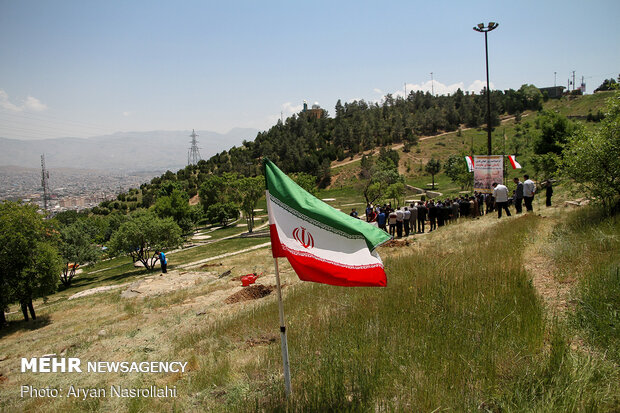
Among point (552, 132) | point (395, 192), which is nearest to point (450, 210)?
point (395, 192)

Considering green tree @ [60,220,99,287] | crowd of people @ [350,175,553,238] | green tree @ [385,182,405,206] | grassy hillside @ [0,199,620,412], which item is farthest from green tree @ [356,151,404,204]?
grassy hillside @ [0,199,620,412]

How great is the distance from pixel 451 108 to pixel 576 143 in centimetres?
11146

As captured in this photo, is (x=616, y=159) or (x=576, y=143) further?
(x=576, y=143)

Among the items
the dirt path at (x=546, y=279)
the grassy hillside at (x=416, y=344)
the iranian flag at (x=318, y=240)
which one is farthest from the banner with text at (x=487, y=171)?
the iranian flag at (x=318, y=240)

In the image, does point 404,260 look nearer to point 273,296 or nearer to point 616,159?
point 273,296

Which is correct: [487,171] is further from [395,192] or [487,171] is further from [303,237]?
[395,192]

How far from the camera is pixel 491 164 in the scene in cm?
1964

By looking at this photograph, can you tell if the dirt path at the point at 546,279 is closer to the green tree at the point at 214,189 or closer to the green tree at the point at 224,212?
the green tree at the point at 224,212

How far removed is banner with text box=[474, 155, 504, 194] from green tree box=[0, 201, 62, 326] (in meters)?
23.7

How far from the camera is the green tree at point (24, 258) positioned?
17172mm

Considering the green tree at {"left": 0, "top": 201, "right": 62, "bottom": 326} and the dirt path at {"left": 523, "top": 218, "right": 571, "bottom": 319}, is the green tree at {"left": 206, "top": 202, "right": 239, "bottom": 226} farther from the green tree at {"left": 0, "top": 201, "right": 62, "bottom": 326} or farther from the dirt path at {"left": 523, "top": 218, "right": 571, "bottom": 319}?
the dirt path at {"left": 523, "top": 218, "right": 571, "bottom": 319}

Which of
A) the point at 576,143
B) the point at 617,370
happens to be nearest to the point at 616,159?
the point at 576,143

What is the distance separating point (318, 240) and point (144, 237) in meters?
32.7

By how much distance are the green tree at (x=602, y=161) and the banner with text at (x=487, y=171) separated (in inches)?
326
